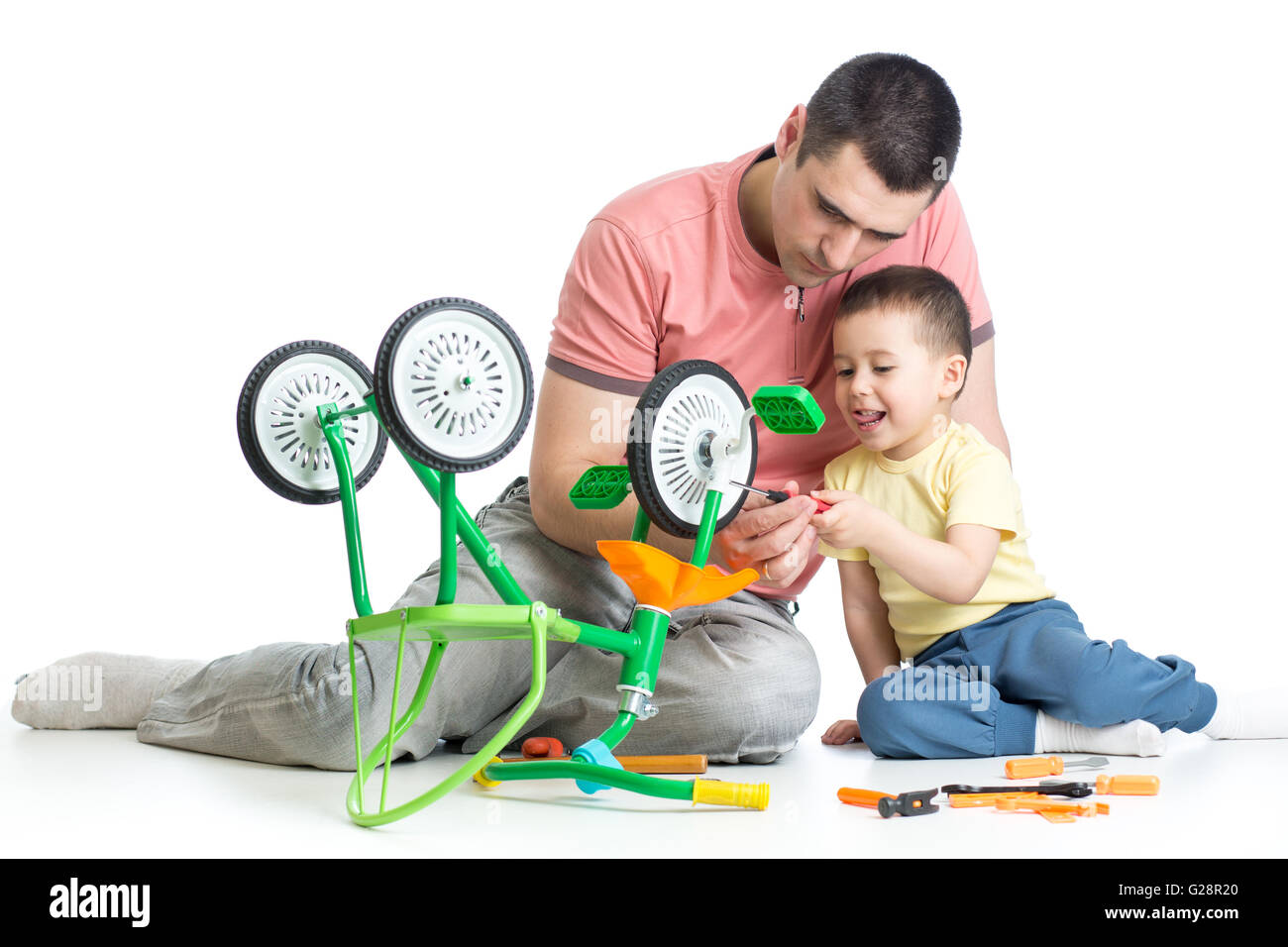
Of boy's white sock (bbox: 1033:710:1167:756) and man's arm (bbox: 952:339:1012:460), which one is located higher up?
man's arm (bbox: 952:339:1012:460)

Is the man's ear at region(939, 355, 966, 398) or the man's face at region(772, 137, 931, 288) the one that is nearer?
the man's face at region(772, 137, 931, 288)

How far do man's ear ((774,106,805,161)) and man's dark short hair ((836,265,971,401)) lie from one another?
0.71ft

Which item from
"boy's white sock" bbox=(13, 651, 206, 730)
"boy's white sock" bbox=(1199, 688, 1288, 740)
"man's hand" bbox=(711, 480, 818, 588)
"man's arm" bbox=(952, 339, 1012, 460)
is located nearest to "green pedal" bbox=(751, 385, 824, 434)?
"man's hand" bbox=(711, 480, 818, 588)

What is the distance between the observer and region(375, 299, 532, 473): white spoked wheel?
120 centimetres

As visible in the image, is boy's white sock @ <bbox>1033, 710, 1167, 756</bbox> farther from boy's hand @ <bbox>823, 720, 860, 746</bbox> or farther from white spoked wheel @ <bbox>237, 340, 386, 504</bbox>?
white spoked wheel @ <bbox>237, 340, 386, 504</bbox>

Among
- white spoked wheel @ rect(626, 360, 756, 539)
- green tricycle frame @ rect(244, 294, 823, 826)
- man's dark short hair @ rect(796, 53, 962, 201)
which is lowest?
green tricycle frame @ rect(244, 294, 823, 826)

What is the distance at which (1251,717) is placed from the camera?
1.83 m

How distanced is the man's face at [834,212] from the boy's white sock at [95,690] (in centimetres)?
113

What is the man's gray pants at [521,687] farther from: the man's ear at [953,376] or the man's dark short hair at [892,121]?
the man's dark short hair at [892,121]

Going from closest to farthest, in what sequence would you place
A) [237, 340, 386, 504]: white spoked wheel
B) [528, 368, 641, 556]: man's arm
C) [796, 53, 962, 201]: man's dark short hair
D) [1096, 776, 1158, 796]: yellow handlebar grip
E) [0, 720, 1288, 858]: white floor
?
[0, 720, 1288, 858]: white floor < [1096, 776, 1158, 796]: yellow handlebar grip < [237, 340, 386, 504]: white spoked wheel < [796, 53, 962, 201]: man's dark short hair < [528, 368, 641, 556]: man's arm

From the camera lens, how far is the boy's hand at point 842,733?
1.93 meters

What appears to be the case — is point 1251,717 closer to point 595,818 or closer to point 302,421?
point 595,818
